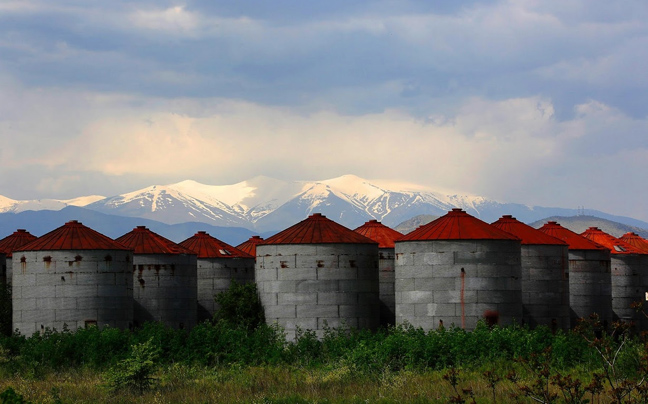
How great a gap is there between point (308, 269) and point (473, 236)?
770 cm

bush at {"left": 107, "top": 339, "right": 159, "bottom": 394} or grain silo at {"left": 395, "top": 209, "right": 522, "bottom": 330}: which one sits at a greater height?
grain silo at {"left": 395, "top": 209, "right": 522, "bottom": 330}

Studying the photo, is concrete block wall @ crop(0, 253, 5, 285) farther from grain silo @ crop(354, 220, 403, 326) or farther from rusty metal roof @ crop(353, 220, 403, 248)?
grain silo @ crop(354, 220, 403, 326)

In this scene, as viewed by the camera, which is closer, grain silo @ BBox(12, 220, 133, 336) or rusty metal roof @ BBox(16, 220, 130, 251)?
grain silo @ BBox(12, 220, 133, 336)

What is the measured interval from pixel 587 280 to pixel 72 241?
28960 millimetres

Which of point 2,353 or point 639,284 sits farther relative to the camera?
point 639,284

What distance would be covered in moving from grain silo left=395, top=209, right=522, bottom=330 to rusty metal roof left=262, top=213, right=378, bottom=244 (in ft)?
11.5

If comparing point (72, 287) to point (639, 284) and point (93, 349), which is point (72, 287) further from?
point (639, 284)

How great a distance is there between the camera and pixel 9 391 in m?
23.1

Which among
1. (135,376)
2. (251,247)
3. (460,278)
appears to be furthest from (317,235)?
(251,247)

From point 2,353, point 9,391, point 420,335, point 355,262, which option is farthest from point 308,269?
point 9,391

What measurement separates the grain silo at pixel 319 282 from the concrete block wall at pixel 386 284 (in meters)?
4.42

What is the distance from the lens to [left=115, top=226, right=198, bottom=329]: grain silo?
5106 centimetres

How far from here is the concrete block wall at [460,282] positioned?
41.3m

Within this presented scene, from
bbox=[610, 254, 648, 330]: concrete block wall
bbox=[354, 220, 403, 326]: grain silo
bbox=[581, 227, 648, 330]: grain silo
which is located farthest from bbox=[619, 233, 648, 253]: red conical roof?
bbox=[354, 220, 403, 326]: grain silo
